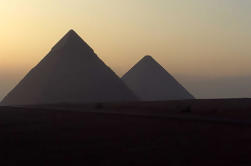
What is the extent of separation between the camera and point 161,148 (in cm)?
907

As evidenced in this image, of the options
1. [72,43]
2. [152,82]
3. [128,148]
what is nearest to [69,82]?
[72,43]

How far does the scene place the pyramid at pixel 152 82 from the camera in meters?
67.3

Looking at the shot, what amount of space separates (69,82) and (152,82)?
64.9 ft

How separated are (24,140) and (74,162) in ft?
12.8

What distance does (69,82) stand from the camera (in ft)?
170

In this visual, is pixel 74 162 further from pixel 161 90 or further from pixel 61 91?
pixel 161 90

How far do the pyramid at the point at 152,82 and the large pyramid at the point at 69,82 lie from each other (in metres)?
11.9

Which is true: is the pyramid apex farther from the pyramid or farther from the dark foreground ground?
the dark foreground ground

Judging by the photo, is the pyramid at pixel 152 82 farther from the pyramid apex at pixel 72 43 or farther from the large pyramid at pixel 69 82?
the pyramid apex at pixel 72 43

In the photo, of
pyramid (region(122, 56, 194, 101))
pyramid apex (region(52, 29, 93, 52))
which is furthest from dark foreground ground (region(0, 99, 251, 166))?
pyramid (region(122, 56, 194, 101))

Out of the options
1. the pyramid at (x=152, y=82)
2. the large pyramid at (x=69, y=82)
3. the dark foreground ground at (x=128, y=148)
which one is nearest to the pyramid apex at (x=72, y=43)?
the large pyramid at (x=69, y=82)

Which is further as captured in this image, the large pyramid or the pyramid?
the pyramid

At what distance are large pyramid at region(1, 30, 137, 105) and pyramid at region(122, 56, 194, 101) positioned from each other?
11925 mm

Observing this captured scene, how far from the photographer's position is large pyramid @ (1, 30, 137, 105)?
51062 mm
